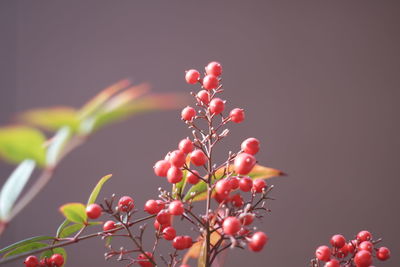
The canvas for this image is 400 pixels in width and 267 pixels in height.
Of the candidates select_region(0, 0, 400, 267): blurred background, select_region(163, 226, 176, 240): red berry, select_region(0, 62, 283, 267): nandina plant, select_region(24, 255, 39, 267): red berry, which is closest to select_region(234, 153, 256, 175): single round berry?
select_region(0, 62, 283, 267): nandina plant

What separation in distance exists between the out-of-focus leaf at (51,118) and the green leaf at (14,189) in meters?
0.07

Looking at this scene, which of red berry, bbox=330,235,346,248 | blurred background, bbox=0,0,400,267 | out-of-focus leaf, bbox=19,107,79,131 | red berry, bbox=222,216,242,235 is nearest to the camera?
out-of-focus leaf, bbox=19,107,79,131

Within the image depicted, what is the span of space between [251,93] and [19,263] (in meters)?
0.86

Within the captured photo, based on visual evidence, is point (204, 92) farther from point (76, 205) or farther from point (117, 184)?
point (117, 184)

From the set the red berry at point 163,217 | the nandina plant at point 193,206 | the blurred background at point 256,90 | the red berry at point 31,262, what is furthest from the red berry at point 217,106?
the blurred background at point 256,90

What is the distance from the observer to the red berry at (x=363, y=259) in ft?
1.38

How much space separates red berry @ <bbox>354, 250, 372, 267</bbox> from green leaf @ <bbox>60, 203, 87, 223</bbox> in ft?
0.90

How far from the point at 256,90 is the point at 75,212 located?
3.21 feet

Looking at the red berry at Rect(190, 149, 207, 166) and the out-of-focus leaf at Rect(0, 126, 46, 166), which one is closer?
the out-of-focus leaf at Rect(0, 126, 46, 166)

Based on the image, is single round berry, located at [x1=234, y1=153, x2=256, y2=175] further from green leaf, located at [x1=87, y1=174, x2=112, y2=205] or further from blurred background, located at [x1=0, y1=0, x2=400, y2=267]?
blurred background, located at [x1=0, y1=0, x2=400, y2=267]

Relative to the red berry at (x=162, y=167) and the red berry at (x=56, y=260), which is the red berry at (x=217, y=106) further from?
the red berry at (x=56, y=260)

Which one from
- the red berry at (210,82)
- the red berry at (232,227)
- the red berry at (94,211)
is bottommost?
the red berry at (232,227)

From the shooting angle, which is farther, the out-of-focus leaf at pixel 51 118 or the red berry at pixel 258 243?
the red berry at pixel 258 243

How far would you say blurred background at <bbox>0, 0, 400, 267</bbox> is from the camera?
1214 millimetres
